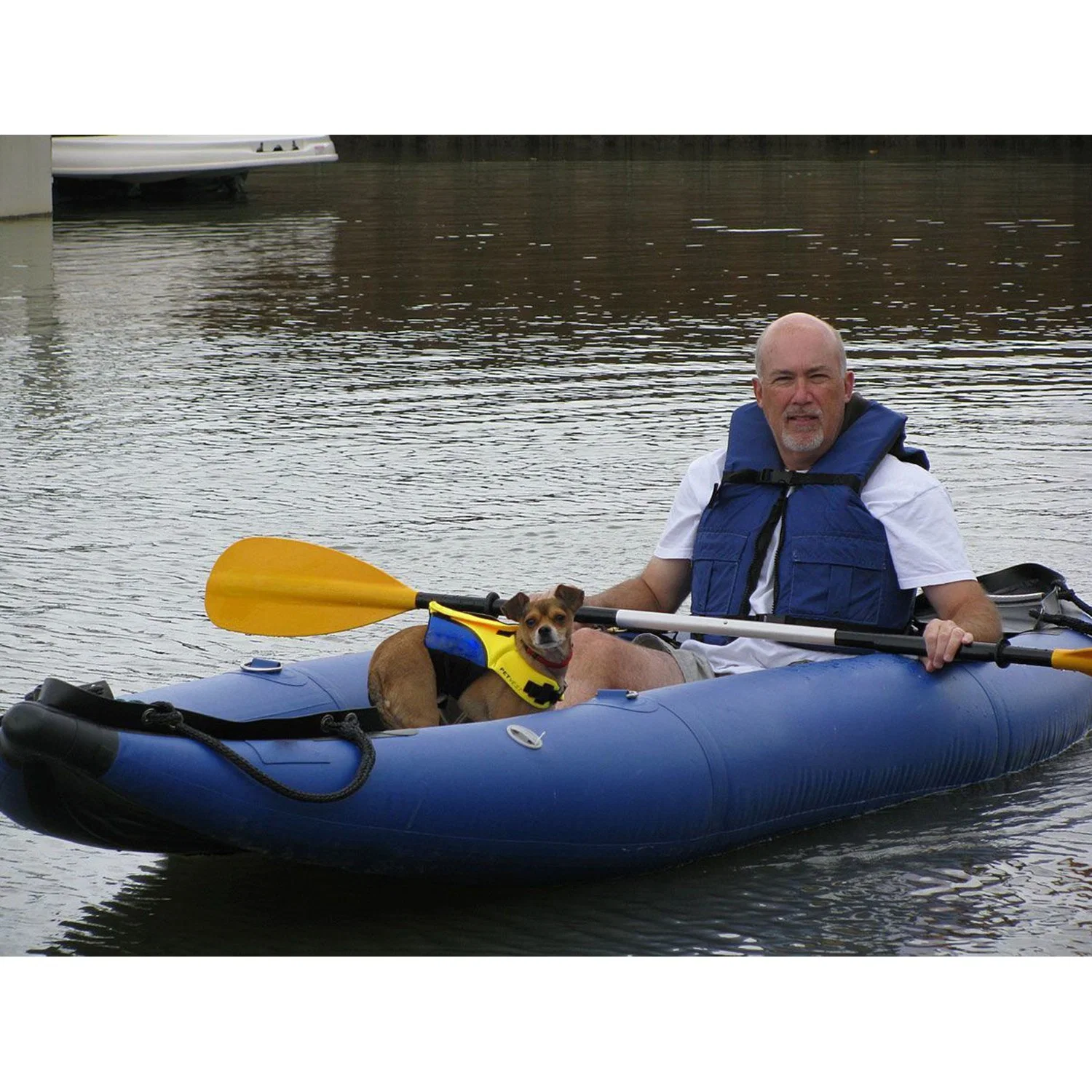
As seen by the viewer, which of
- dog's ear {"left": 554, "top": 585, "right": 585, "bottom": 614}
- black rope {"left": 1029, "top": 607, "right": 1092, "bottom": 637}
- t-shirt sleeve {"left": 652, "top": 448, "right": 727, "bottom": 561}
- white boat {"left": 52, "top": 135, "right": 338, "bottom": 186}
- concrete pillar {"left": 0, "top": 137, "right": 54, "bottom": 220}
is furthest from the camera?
white boat {"left": 52, "top": 135, "right": 338, "bottom": 186}

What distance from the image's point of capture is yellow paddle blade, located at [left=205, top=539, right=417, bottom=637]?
457 centimetres

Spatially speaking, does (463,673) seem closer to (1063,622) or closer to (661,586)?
(661,586)

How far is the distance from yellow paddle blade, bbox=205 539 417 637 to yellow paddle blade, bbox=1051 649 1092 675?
1546 mm

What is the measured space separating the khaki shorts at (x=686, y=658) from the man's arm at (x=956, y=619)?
503mm

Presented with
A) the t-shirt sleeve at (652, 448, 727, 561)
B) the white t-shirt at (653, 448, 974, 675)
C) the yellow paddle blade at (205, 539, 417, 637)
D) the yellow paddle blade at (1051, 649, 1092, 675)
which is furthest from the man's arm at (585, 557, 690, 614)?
the yellow paddle blade at (1051, 649, 1092, 675)

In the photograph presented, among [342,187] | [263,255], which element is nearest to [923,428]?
[263,255]

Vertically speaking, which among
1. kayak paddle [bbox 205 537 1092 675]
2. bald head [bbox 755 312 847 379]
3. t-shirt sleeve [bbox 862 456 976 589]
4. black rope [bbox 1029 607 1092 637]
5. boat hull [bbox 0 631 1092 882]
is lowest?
boat hull [bbox 0 631 1092 882]

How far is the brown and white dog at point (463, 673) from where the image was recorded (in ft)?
12.6

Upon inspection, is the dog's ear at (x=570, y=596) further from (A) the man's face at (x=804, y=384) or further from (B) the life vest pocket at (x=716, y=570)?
(A) the man's face at (x=804, y=384)

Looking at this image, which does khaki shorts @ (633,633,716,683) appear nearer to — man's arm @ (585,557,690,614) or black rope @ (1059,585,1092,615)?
man's arm @ (585,557,690,614)

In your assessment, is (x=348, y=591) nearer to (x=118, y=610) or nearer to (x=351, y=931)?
(x=351, y=931)

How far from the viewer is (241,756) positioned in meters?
3.39

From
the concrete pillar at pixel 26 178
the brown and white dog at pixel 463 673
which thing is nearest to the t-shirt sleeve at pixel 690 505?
the brown and white dog at pixel 463 673

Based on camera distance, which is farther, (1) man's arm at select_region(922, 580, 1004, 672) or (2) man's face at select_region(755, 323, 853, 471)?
(2) man's face at select_region(755, 323, 853, 471)
